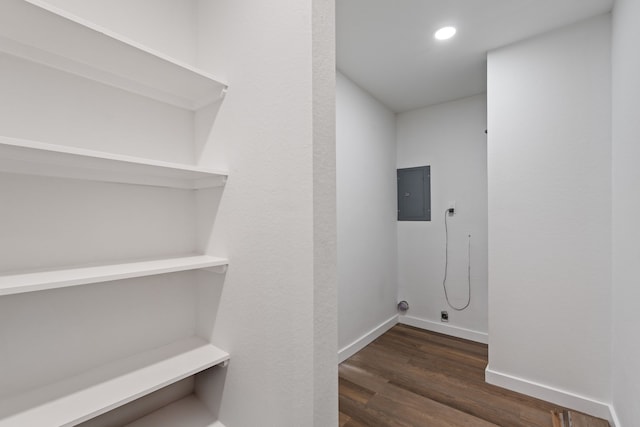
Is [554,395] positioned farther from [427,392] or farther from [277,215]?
[277,215]

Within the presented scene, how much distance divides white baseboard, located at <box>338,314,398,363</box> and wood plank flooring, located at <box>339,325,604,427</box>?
2.0 inches

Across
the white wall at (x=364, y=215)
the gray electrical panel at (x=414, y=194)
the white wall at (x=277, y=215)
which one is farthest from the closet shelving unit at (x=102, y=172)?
the gray electrical panel at (x=414, y=194)

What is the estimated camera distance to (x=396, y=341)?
2.90 meters

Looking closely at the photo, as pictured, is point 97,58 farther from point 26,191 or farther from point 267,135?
point 267,135

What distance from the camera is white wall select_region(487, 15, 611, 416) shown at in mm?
1769

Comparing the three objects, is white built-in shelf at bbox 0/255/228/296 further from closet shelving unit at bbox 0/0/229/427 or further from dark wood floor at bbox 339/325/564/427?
dark wood floor at bbox 339/325/564/427

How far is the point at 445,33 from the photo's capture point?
196cm

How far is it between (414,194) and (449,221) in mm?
517

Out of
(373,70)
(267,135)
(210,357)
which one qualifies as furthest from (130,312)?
(373,70)

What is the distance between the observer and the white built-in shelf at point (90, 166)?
30.8 inches

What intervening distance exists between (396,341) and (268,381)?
2.23 meters

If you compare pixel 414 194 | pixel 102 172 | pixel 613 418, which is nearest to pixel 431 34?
pixel 414 194

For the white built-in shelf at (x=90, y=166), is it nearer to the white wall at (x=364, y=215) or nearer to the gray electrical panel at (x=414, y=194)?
the white wall at (x=364, y=215)

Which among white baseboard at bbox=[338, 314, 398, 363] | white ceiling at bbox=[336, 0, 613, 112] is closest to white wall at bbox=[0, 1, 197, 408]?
white ceiling at bbox=[336, 0, 613, 112]
